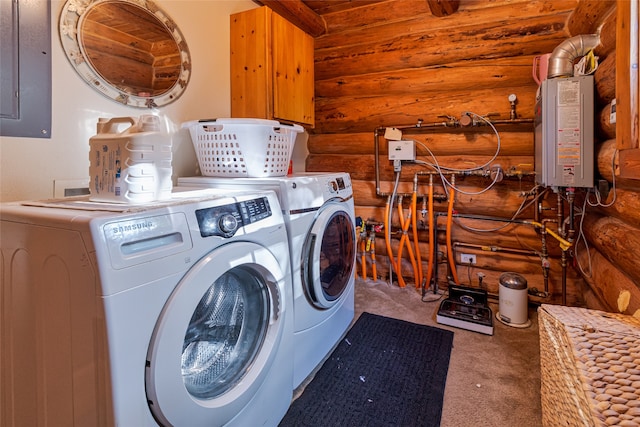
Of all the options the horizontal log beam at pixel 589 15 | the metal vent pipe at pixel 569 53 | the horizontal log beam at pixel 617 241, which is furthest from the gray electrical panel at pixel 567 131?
the horizontal log beam at pixel 589 15

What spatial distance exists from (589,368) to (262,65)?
2.15 m

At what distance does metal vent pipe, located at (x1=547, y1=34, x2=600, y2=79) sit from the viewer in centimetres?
178

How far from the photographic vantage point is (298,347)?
145 centimetres

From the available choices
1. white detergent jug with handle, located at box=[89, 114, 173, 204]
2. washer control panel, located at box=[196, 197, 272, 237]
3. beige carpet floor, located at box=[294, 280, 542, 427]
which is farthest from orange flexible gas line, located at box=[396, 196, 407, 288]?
white detergent jug with handle, located at box=[89, 114, 173, 204]

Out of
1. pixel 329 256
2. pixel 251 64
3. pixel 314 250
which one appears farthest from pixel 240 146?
pixel 251 64

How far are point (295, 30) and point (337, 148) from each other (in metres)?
1.02

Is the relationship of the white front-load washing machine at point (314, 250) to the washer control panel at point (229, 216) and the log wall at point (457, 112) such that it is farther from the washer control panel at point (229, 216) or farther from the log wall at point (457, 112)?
the log wall at point (457, 112)

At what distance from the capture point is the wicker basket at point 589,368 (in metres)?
0.80

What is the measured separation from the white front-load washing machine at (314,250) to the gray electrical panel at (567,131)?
1.14m

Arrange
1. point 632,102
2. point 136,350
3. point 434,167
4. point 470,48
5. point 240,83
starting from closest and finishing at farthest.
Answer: point 136,350, point 632,102, point 240,83, point 470,48, point 434,167

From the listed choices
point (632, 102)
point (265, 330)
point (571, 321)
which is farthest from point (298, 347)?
point (632, 102)

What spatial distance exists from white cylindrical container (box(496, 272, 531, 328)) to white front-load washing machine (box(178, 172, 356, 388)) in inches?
41.4

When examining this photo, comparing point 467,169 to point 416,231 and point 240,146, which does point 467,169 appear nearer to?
point 416,231

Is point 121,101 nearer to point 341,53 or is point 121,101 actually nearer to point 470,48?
point 341,53
